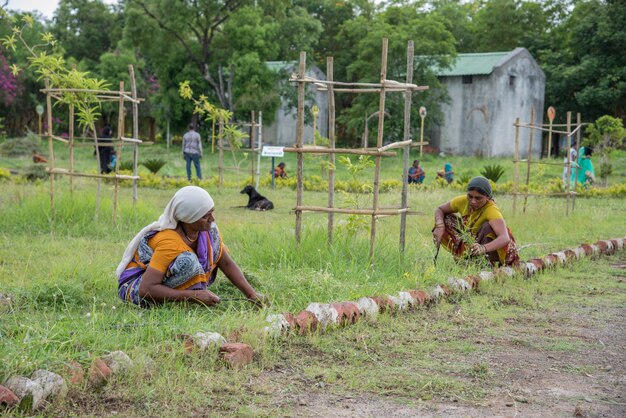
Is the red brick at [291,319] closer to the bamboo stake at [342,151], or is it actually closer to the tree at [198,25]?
the bamboo stake at [342,151]

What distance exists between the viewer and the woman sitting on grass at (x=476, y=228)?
7.04 meters

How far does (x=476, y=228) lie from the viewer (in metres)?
7.30

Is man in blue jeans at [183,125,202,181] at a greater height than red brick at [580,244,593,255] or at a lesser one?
greater

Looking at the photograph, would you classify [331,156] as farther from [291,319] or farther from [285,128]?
[285,128]

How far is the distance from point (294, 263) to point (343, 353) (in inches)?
78.1

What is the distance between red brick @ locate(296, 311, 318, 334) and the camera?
4918 mm

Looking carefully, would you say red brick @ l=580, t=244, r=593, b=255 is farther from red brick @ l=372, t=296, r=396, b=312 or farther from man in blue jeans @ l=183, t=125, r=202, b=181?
man in blue jeans @ l=183, t=125, r=202, b=181

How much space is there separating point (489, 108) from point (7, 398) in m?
29.7

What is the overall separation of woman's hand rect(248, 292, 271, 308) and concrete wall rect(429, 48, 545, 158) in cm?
2697

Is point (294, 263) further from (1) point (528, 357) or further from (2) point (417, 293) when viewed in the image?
(1) point (528, 357)

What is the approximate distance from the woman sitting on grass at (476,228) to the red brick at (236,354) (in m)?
3.26

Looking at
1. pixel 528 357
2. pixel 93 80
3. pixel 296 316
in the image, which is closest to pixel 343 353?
pixel 296 316

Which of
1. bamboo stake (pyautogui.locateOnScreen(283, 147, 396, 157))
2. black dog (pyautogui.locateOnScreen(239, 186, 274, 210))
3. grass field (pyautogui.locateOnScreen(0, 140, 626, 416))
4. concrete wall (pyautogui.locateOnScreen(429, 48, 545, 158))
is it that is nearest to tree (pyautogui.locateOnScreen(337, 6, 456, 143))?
concrete wall (pyautogui.locateOnScreen(429, 48, 545, 158))

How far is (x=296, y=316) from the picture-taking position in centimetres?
502
